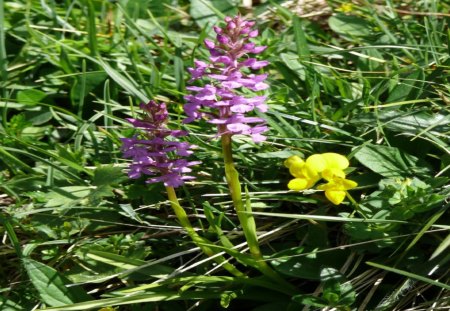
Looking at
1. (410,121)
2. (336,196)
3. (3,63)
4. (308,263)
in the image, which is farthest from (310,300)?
(3,63)

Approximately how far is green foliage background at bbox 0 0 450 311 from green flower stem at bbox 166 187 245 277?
0.09 ft

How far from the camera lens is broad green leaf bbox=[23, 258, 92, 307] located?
1.96m

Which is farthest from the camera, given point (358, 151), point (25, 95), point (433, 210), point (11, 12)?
point (11, 12)

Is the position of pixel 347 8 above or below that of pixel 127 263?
above

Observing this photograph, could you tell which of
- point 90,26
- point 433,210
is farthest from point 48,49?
point 433,210

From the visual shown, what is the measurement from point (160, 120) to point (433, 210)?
70 centimetres

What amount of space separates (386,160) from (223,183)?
0.43 metres

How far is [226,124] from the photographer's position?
1.69 m

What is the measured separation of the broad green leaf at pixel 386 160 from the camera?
6.75 ft

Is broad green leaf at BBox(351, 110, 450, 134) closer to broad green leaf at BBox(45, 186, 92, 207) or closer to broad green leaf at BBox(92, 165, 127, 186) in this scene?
broad green leaf at BBox(92, 165, 127, 186)

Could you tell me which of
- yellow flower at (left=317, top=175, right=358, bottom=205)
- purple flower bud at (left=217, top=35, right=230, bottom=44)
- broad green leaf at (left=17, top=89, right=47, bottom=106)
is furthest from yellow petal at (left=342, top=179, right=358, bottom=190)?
broad green leaf at (left=17, top=89, right=47, bottom=106)

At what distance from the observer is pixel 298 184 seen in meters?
1.88

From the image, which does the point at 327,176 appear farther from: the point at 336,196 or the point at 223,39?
the point at 223,39

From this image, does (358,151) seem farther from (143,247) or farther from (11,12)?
(11,12)
